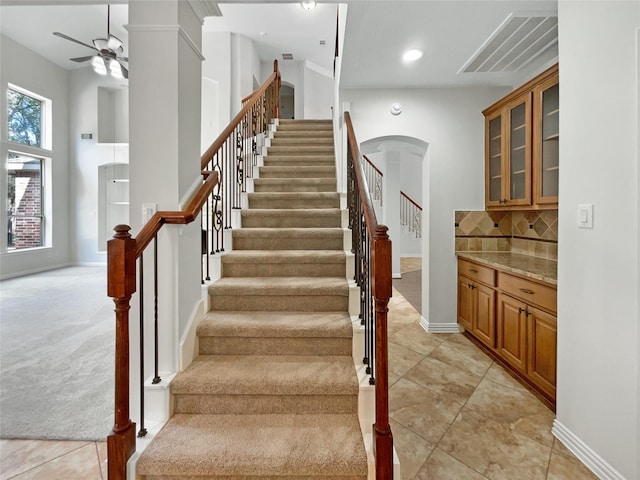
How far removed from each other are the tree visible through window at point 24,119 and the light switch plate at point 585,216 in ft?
29.9

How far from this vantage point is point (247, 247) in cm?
283

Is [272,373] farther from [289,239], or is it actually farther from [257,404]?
[289,239]

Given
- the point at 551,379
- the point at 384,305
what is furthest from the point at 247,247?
the point at 551,379

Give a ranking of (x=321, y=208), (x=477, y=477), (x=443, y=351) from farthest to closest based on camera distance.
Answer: (x=321, y=208) → (x=443, y=351) → (x=477, y=477)

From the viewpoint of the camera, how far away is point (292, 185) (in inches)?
147

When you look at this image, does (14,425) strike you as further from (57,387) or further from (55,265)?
(55,265)

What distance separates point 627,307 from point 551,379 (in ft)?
3.01

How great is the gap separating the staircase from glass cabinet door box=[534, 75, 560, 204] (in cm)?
176

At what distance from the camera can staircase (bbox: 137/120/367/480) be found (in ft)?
4.50

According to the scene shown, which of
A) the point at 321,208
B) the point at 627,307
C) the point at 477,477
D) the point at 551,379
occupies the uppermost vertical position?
the point at 321,208

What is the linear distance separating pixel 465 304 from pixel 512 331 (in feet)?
2.73

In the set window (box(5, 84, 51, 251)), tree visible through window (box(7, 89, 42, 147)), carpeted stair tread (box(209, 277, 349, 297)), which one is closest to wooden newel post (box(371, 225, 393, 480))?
carpeted stair tread (box(209, 277, 349, 297))

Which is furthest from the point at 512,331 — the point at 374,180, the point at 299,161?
the point at 374,180

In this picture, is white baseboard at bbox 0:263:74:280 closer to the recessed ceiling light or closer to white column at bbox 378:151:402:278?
white column at bbox 378:151:402:278
